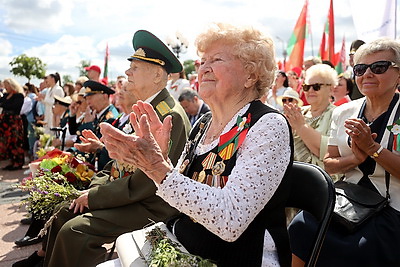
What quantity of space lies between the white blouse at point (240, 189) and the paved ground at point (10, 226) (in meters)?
2.18

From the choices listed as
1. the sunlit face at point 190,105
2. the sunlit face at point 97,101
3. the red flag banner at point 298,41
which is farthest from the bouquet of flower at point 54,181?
the red flag banner at point 298,41

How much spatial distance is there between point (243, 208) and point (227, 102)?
2.05 ft

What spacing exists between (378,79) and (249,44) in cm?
103

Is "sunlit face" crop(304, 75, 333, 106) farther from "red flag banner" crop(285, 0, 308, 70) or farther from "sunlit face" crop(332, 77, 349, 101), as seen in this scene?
"red flag banner" crop(285, 0, 308, 70)

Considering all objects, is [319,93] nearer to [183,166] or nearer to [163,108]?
[163,108]

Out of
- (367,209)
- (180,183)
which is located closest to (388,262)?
(367,209)

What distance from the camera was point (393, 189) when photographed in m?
2.19

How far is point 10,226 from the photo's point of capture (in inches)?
176

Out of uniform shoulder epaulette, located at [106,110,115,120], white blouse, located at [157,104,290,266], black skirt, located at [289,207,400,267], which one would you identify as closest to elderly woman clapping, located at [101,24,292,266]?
white blouse, located at [157,104,290,266]

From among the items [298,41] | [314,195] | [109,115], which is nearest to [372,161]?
[314,195]

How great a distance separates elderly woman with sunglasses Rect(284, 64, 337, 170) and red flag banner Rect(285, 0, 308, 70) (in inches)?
176

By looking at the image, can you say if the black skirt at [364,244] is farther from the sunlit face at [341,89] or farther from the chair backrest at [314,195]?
the sunlit face at [341,89]

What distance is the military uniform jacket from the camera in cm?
258

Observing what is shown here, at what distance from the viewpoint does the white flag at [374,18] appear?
3934mm
